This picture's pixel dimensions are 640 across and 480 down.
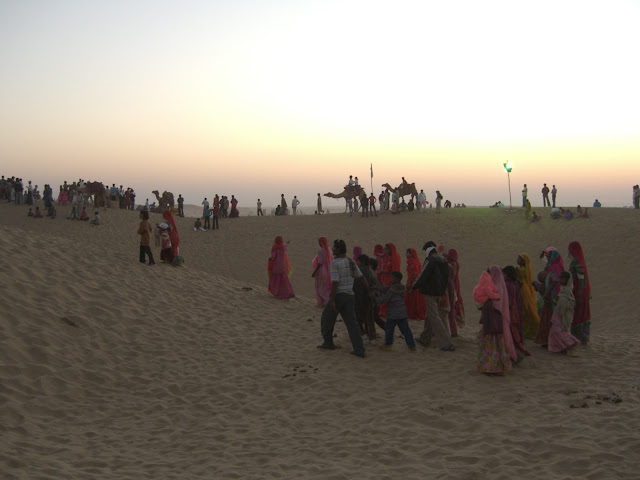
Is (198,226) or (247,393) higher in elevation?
(198,226)

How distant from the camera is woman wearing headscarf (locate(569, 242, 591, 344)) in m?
9.02

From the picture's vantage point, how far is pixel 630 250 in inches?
842

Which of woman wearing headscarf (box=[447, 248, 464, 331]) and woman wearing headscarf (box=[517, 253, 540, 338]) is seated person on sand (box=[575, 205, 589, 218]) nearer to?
woman wearing headscarf (box=[447, 248, 464, 331])

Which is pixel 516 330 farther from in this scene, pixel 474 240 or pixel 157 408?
pixel 474 240

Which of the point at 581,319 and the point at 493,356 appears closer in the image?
the point at 493,356

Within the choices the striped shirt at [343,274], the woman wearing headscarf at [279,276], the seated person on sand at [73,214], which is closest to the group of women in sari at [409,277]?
the striped shirt at [343,274]

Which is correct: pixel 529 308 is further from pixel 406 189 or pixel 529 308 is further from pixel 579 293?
pixel 406 189

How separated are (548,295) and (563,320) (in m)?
0.57

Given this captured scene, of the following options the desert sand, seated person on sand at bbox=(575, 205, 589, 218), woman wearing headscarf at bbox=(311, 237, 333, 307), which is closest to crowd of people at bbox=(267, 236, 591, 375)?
the desert sand

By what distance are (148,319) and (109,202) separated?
85.9ft

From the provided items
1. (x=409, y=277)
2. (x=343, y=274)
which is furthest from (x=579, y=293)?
(x=343, y=274)

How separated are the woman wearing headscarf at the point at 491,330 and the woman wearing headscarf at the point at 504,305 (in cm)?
8

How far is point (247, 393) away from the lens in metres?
7.15

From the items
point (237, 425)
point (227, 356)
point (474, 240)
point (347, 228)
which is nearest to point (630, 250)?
point (474, 240)
